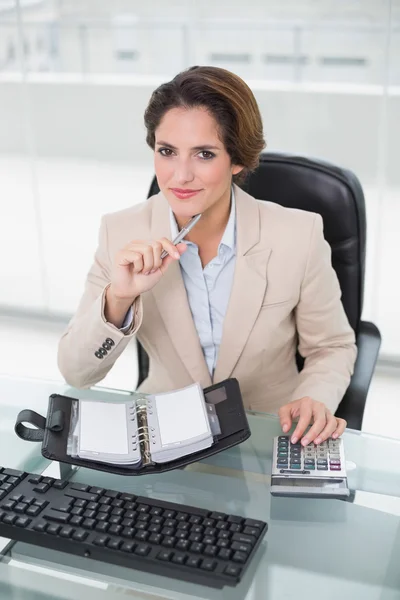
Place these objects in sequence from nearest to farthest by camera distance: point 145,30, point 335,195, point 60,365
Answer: point 60,365
point 335,195
point 145,30

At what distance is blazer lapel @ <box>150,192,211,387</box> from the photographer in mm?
2072

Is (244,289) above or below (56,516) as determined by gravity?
above

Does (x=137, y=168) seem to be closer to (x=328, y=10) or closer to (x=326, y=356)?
(x=328, y=10)

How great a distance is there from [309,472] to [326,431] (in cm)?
14

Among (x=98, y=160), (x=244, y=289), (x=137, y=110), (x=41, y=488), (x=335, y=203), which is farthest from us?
(x=98, y=160)

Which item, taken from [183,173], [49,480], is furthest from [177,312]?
[49,480]

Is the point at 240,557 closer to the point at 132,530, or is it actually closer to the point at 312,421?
the point at 132,530

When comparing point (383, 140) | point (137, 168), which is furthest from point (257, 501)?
point (137, 168)

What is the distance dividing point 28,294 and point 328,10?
6.30 ft

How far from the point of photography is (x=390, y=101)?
3.13 metres

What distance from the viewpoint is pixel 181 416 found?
169 cm

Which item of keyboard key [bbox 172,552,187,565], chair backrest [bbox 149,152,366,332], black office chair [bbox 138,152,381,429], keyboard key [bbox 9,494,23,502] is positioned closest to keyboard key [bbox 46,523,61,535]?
keyboard key [bbox 9,494,23,502]

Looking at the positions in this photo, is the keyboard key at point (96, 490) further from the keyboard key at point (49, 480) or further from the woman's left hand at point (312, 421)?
the woman's left hand at point (312, 421)

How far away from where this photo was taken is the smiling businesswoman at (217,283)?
1.91 metres
